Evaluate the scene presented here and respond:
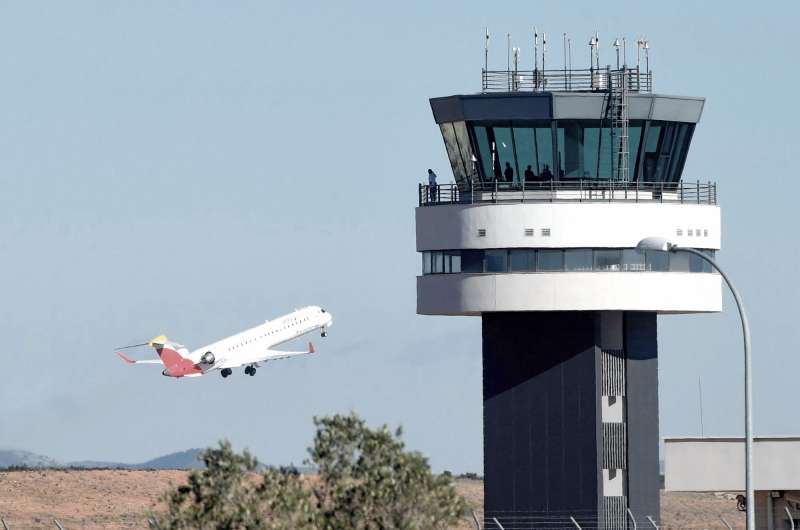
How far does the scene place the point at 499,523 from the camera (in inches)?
2552

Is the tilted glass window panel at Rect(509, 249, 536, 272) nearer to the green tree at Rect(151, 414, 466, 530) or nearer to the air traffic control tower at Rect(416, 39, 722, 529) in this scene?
the air traffic control tower at Rect(416, 39, 722, 529)

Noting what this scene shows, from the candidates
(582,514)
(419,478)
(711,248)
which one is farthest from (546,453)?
(419,478)

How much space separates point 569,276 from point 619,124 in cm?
545

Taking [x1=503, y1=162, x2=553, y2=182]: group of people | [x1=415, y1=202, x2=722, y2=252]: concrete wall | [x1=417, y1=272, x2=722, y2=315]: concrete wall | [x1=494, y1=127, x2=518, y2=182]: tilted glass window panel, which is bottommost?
[x1=417, y1=272, x2=722, y2=315]: concrete wall

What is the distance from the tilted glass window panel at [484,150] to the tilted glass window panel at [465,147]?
16.3 inches

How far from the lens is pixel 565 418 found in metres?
66.1

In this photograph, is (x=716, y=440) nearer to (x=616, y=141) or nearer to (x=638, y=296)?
(x=638, y=296)

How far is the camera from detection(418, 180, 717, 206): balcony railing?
66.4 meters

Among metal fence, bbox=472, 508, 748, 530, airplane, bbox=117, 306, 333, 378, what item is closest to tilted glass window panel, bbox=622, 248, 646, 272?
metal fence, bbox=472, 508, 748, 530

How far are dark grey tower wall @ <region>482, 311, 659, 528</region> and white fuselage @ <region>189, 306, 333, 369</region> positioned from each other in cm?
6333

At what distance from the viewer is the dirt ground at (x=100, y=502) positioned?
93875 mm

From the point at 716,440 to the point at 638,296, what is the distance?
5650 millimetres

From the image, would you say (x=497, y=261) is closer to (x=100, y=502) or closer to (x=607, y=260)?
(x=607, y=260)

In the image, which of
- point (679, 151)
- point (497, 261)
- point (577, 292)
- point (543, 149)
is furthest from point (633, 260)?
point (679, 151)
